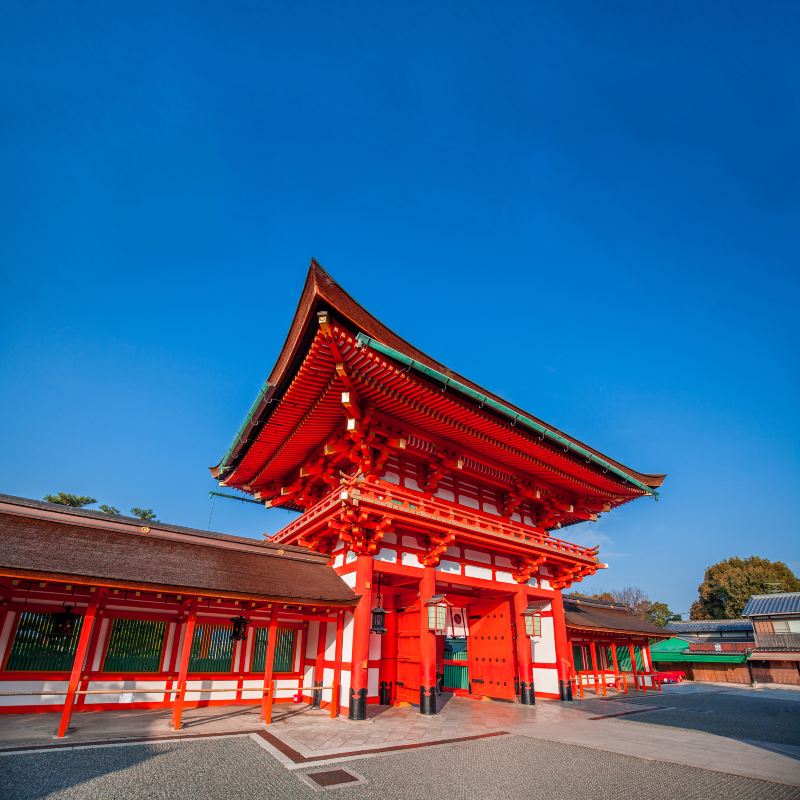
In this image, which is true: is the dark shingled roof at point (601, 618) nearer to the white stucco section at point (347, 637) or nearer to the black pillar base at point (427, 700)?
the black pillar base at point (427, 700)

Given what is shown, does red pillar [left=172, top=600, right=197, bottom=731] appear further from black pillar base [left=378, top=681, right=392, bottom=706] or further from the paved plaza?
black pillar base [left=378, top=681, right=392, bottom=706]

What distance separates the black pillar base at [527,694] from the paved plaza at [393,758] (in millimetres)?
3466

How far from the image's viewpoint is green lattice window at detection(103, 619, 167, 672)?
40.5 feet

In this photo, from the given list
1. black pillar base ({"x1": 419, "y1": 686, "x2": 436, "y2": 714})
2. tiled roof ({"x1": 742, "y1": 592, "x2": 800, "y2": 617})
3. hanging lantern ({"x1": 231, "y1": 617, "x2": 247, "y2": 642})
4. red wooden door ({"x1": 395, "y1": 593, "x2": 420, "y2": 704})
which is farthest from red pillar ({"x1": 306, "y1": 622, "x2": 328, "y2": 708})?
tiled roof ({"x1": 742, "y1": 592, "x2": 800, "y2": 617})

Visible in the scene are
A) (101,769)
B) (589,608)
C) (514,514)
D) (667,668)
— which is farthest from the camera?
(667,668)

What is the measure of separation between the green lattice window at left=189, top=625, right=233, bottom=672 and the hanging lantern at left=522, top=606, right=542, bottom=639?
9.91 meters

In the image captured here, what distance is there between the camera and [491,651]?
17.1 metres

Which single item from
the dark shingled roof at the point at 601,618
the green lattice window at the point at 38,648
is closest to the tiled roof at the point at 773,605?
the dark shingled roof at the point at 601,618

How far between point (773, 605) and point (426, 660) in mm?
39574

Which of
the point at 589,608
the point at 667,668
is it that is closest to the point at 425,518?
the point at 589,608

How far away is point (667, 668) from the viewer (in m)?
39.8

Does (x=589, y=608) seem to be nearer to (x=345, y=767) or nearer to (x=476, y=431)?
(x=476, y=431)

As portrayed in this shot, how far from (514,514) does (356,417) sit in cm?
952

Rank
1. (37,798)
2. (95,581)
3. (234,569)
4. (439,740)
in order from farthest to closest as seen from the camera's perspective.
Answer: (234,569), (439,740), (95,581), (37,798)
